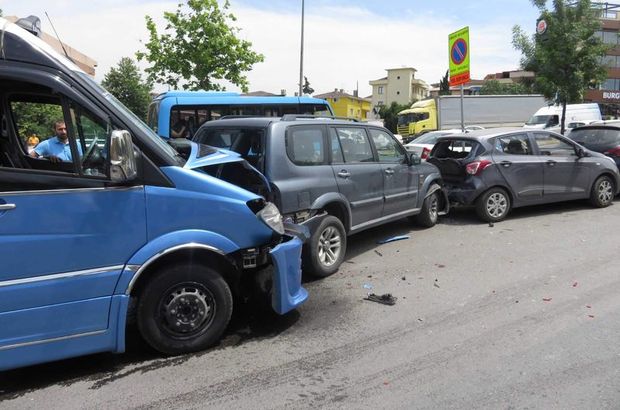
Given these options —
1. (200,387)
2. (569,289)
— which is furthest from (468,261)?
(200,387)

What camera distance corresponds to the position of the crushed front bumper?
161 inches

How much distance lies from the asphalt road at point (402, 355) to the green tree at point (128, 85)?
3821 cm

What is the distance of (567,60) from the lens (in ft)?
46.2

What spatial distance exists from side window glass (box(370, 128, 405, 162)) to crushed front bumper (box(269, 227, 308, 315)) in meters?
3.15

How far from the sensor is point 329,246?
5.99 metres

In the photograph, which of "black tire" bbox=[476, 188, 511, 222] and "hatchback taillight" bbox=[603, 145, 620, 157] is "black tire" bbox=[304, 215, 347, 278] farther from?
"hatchback taillight" bbox=[603, 145, 620, 157]

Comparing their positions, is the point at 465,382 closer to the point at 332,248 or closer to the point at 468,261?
the point at 332,248

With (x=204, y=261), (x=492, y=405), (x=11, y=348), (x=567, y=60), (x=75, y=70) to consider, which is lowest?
(x=492, y=405)

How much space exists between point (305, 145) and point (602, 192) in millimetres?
6741

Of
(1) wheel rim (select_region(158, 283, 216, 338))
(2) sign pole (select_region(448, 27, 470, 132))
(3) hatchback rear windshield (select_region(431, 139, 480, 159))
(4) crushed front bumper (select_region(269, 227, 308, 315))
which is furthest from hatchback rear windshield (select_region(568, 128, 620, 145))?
(1) wheel rim (select_region(158, 283, 216, 338))

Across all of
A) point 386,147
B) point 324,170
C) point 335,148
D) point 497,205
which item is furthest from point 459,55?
point 324,170

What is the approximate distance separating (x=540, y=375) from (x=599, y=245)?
4318mm

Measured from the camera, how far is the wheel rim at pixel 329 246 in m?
5.89

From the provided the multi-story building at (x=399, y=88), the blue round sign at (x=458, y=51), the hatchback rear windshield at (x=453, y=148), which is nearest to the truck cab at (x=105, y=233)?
the hatchback rear windshield at (x=453, y=148)
